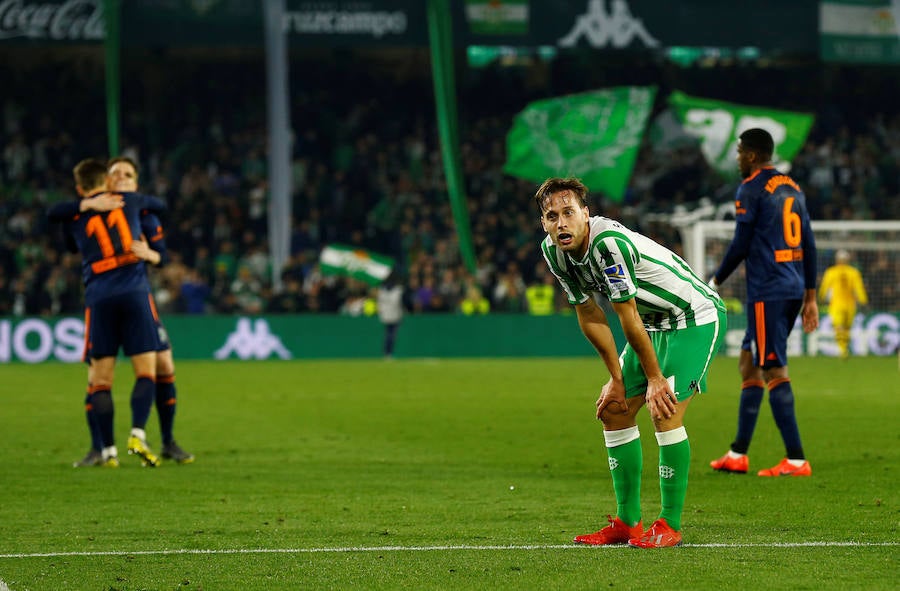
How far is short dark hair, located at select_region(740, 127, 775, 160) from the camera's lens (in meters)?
9.41

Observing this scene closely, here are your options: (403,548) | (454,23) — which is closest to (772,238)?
(403,548)

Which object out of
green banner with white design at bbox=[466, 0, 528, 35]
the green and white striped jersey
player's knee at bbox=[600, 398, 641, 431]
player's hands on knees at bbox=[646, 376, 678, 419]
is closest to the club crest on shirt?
the green and white striped jersey

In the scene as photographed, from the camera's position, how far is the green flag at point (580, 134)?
28.8 metres

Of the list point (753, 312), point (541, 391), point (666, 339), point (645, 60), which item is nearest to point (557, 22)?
point (645, 60)

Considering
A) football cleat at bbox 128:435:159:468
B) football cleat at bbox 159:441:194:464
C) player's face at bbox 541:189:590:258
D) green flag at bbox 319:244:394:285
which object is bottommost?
football cleat at bbox 159:441:194:464

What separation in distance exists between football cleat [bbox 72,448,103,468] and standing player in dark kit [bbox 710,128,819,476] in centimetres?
436

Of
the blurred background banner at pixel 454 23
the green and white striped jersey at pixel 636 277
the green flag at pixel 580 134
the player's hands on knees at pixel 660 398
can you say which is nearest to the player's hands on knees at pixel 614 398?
the player's hands on knees at pixel 660 398

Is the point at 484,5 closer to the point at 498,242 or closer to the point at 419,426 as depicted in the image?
the point at 498,242

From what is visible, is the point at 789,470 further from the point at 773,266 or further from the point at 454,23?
the point at 454,23

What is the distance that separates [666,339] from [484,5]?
81.8ft

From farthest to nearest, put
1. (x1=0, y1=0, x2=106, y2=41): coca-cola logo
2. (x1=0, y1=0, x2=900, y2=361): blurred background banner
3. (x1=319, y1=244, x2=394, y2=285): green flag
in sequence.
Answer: (x1=0, y1=0, x2=106, y2=41): coca-cola logo
(x1=319, y1=244, x2=394, y2=285): green flag
(x1=0, y1=0, x2=900, y2=361): blurred background banner

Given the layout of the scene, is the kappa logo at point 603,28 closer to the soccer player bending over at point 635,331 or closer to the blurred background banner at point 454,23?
the blurred background banner at point 454,23

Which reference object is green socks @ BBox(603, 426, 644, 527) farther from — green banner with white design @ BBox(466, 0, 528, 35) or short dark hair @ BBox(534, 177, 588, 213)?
green banner with white design @ BBox(466, 0, 528, 35)

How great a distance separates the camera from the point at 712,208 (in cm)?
3059
